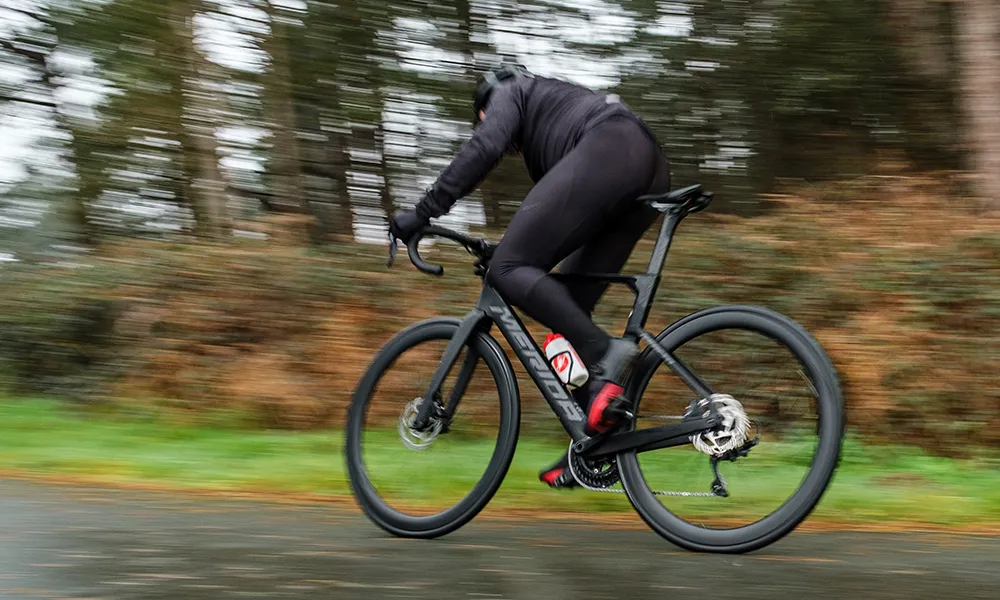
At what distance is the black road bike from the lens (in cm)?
368

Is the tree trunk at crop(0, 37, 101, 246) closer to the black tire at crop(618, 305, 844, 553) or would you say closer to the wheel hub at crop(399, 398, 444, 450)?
the wheel hub at crop(399, 398, 444, 450)

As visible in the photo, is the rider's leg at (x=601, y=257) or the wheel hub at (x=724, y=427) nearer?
the wheel hub at (x=724, y=427)

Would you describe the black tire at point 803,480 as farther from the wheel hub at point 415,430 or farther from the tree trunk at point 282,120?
the tree trunk at point 282,120

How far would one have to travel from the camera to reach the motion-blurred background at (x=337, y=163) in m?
8.01

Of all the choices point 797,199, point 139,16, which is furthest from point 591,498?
point 139,16

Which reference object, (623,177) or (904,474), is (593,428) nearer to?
(623,177)

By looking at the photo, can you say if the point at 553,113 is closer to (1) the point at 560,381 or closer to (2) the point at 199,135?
(1) the point at 560,381

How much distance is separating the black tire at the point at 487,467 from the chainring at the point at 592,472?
0.79ft

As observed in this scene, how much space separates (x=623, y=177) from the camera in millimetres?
3949

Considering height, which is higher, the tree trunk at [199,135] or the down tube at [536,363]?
the down tube at [536,363]

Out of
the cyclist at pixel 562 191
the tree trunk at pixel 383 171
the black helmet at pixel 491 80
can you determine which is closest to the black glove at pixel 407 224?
the cyclist at pixel 562 191

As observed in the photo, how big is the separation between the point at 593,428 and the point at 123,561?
165cm

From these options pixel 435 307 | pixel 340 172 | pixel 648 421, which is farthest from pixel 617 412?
pixel 340 172

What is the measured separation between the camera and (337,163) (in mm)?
9945
